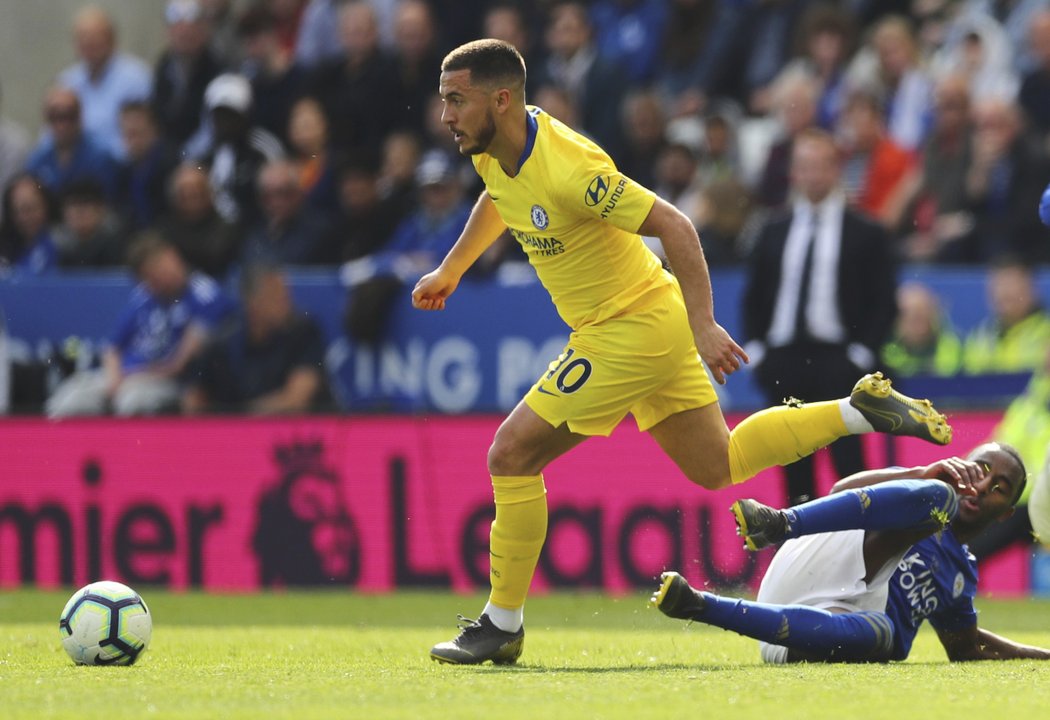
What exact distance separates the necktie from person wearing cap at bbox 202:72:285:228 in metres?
5.62

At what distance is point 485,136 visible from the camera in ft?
21.9

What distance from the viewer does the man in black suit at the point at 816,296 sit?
9891 millimetres

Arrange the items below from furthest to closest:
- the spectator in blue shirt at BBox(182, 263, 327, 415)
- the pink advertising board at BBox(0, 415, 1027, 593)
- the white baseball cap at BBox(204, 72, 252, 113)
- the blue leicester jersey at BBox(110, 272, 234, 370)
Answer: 1. the white baseball cap at BBox(204, 72, 252, 113)
2. the blue leicester jersey at BBox(110, 272, 234, 370)
3. the spectator in blue shirt at BBox(182, 263, 327, 415)
4. the pink advertising board at BBox(0, 415, 1027, 593)

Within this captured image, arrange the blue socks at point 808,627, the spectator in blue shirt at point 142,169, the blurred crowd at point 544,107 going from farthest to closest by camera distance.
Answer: the spectator in blue shirt at point 142,169, the blurred crowd at point 544,107, the blue socks at point 808,627

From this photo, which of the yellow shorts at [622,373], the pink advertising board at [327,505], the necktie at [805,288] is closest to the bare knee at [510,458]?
the yellow shorts at [622,373]

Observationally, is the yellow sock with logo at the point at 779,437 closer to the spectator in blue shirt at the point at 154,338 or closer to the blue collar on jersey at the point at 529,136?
the blue collar on jersey at the point at 529,136

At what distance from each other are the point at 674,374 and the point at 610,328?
294mm

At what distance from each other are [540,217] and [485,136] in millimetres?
349

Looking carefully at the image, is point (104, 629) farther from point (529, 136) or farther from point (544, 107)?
point (544, 107)

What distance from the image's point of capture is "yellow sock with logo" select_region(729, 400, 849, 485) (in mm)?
6926

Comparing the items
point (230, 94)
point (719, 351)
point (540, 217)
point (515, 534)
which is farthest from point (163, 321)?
point (719, 351)

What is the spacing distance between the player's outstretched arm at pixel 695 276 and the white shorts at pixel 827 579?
77 centimetres

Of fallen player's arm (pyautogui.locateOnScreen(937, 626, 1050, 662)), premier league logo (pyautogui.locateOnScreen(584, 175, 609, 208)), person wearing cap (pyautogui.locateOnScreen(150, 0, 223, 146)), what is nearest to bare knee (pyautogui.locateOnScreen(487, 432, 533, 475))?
premier league logo (pyautogui.locateOnScreen(584, 175, 609, 208))

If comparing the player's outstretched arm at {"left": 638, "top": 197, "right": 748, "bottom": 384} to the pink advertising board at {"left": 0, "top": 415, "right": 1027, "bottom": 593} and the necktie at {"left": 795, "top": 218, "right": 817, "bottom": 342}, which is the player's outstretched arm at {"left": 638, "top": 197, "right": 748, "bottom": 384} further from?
the pink advertising board at {"left": 0, "top": 415, "right": 1027, "bottom": 593}
